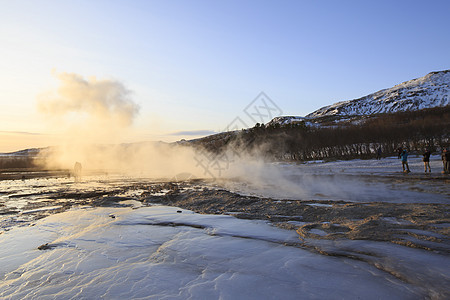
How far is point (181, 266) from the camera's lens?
162 inches

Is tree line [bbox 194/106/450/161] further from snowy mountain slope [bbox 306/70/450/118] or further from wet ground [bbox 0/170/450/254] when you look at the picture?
snowy mountain slope [bbox 306/70/450/118]

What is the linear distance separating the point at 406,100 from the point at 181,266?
19521cm

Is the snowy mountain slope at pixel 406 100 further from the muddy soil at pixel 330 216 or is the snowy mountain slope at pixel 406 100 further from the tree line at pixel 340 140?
the muddy soil at pixel 330 216

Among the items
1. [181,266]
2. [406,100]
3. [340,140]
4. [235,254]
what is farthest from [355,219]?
[406,100]

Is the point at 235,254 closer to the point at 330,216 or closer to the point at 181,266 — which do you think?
the point at 181,266

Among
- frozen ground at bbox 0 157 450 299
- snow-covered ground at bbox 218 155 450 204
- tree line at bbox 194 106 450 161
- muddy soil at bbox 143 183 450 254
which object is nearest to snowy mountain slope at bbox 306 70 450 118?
tree line at bbox 194 106 450 161

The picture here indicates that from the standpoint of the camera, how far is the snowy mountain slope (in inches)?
6010

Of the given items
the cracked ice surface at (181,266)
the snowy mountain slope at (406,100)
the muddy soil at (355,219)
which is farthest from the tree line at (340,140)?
the snowy mountain slope at (406,100)

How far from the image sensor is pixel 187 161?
36.5 metres

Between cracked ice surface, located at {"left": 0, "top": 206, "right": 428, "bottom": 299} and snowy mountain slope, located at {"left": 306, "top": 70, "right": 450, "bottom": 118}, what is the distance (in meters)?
168

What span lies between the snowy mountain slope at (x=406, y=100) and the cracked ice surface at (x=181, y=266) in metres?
168

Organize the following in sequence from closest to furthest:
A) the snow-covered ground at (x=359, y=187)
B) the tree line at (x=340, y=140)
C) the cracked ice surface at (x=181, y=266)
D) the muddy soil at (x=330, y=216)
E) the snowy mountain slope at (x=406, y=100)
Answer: the cracked ice surface at (x=181, y=266), the muddy soil at (x=330, y=216), the snow-covered ground at (x=359, y=187), the tree line at (x=340, y=140), the snowy mountain slope at (x=406, y=100)

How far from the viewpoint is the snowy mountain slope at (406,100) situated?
501 ft

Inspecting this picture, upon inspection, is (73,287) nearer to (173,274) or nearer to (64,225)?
(173,274)
